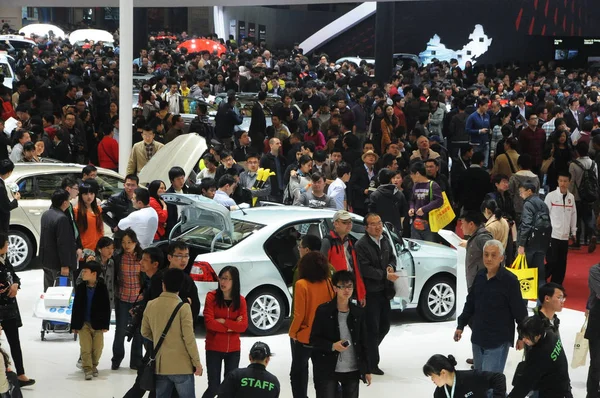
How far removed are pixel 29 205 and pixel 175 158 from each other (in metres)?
2.05

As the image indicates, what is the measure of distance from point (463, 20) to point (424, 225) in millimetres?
31212

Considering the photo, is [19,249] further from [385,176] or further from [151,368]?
[151,368]

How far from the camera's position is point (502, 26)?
4353cm

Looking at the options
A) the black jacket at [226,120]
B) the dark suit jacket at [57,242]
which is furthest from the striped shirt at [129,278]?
the black jacket at [226,120]

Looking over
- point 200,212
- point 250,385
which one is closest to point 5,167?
point 200,212

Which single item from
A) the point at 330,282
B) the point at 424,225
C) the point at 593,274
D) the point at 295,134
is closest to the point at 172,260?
the point at 330,282

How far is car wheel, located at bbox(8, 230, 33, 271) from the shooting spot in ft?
47.0

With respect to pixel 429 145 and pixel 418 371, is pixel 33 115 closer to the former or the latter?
pixel 429 145

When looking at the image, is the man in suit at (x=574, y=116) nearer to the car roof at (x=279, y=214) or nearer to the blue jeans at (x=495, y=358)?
the car roof at (x=279, y=214)

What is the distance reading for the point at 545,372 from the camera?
782 cm

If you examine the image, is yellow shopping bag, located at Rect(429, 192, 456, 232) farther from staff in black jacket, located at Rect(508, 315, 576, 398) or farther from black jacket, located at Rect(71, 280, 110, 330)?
staff in black jacket, located at Rect(508, 315, 576, 398)

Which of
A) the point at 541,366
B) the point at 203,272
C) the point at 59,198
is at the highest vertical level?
the point at 59,198

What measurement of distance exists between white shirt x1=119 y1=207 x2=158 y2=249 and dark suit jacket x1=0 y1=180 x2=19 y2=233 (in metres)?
1.61

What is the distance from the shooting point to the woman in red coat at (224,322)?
343 inches
